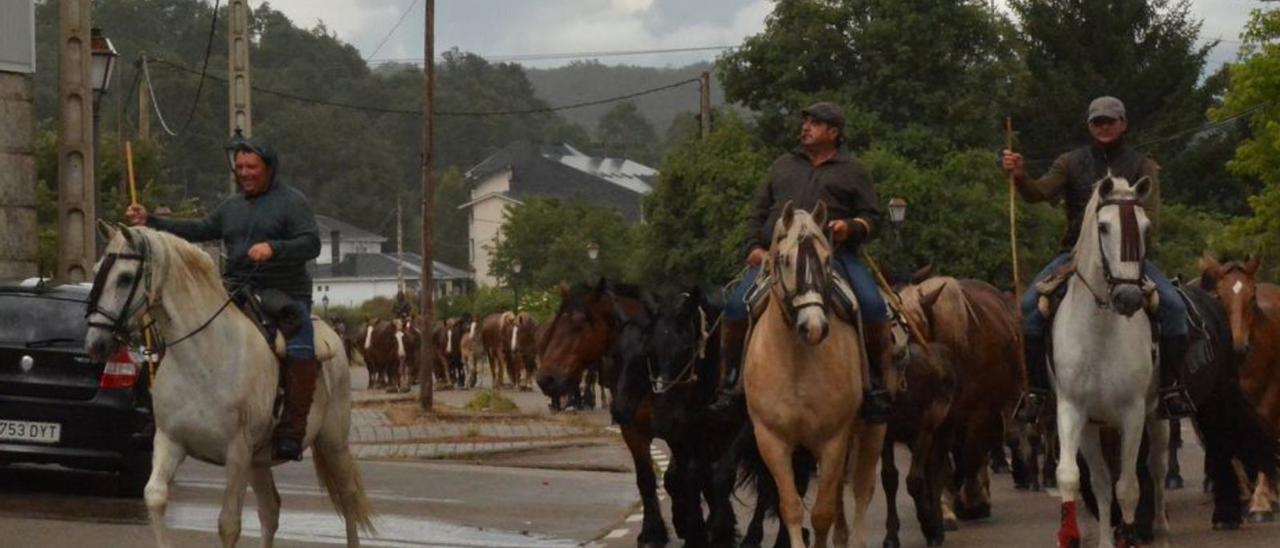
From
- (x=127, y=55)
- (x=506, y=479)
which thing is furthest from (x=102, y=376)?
(x=127, y=55)

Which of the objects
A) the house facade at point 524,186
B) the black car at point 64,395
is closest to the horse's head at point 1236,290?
the black car at point 64,395

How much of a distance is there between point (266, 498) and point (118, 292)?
5.94 feet

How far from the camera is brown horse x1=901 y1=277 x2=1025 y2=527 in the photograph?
1694 cm

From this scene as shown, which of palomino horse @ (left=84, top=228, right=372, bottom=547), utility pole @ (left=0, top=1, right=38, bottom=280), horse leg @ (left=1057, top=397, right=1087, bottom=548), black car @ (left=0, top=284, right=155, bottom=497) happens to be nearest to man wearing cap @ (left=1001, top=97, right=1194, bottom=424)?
horse leg @ (left=1057, top=397, right=1087, bottom=548)

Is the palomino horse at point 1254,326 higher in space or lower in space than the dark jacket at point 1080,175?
lower

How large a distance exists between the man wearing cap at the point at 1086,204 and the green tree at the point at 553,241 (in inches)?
3289

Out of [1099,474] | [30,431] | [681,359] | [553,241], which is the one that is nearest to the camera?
[1099,474]

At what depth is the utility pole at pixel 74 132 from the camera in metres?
24.8

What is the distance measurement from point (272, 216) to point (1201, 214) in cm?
7018

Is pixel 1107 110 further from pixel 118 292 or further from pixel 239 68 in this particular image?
pixel 239 68

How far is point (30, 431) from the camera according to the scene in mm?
17359

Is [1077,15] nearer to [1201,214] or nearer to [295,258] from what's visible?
[1201,214]

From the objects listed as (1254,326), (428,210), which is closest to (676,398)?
(1254,326)

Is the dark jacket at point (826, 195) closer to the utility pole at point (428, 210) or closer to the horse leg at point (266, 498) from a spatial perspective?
the horse leg at point (266, 498)
